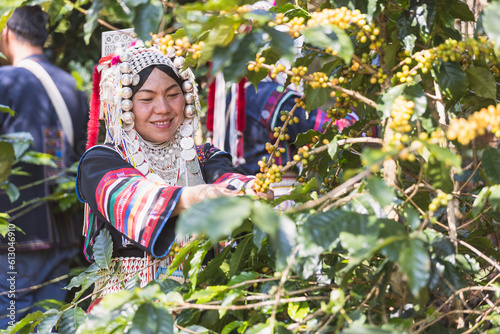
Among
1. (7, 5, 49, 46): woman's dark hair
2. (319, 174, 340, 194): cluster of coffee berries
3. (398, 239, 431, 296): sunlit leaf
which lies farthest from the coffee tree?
(7, 5, 49, 46): woman's dark hair

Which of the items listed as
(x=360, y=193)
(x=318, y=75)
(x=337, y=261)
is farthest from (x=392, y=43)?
(x=337, y=261)

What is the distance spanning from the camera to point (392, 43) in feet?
5.53

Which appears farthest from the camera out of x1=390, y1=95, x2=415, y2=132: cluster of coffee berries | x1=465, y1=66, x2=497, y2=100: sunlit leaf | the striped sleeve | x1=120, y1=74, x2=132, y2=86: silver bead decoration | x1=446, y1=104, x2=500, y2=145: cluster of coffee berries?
x1=120, y1=74, x2=132, y2=86: silver bead decoration

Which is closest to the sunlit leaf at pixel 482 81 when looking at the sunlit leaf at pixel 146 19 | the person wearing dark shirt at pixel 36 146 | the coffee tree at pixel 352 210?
the coffee tree at pixel 352 210

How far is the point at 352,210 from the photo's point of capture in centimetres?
141

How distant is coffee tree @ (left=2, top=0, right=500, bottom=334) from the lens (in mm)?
1236

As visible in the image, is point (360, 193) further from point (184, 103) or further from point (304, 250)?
point (184, 103)

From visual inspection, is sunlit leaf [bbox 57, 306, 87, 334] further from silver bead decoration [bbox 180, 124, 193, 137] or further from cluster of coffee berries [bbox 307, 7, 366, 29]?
cluster of coffee berries [bbox 307, 7, 366, 29]

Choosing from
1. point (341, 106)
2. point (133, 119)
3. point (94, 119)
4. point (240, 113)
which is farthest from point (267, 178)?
point (240, 113)

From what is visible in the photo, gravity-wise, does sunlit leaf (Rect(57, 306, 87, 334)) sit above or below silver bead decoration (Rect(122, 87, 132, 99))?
below

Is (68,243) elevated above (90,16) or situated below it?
below

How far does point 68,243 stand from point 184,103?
135 centimetres

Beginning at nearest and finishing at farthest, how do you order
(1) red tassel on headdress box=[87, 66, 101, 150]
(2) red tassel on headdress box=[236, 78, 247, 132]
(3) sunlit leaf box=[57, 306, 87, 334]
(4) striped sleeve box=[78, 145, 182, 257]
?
(3) sunlit leaf box=[57, 306, 87, 334] → (4) striped sleeve box=[78, 145, 182, 257] → (1) red tassel on headdress box=[87, 66, 101, 150] → (2) red tassel on headdress box=[236, 78, 247, 132]

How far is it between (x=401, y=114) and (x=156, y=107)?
1.17 meters
